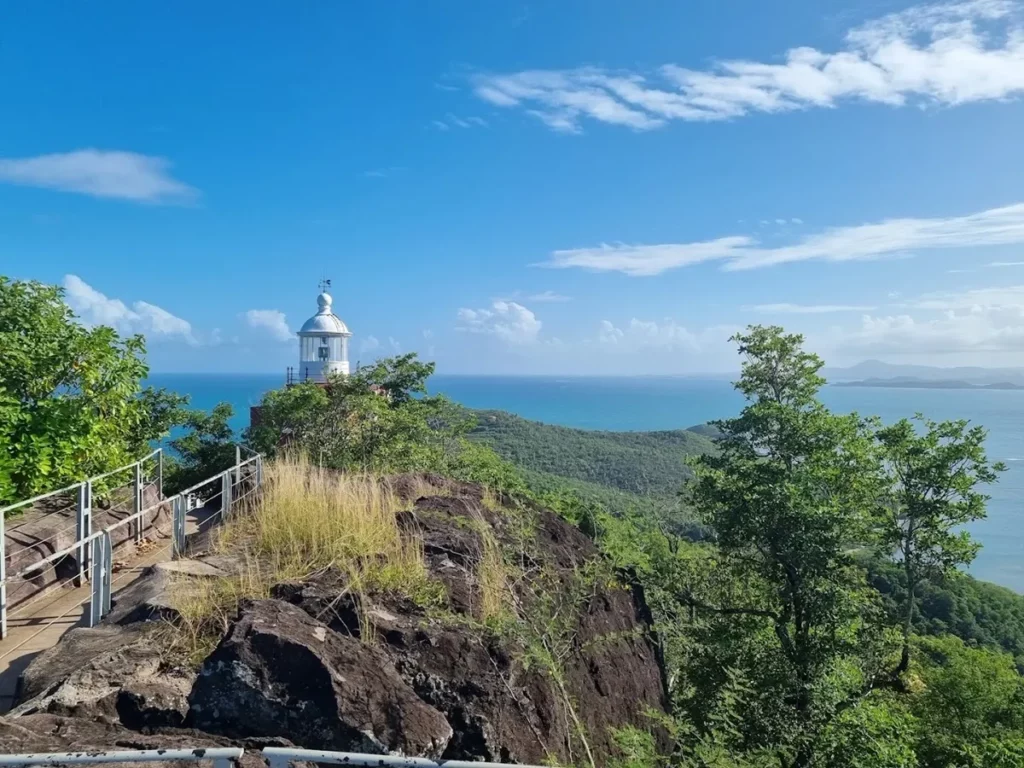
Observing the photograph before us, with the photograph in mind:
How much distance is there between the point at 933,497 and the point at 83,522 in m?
12.5

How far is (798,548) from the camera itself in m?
8.97

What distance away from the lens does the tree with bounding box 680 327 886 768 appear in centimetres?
859

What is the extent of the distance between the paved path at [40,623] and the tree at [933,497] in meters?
11.0

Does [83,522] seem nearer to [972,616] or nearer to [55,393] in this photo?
[55,393]

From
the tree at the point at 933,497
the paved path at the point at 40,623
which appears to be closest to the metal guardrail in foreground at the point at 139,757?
the paved path at the point at 40,623

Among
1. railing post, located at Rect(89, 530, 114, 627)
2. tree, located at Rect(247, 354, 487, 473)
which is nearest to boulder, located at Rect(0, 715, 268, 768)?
railing post, located at Rect(89, 530, 114, 627)

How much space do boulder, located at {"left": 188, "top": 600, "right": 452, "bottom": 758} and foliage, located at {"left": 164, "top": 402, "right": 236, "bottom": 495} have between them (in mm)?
15173

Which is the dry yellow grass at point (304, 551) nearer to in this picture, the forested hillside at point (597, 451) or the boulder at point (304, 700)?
the boulder at point (304, 700)

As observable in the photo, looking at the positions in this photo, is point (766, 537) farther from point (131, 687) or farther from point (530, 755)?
point (131, 687)

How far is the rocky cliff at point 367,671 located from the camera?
271 cm

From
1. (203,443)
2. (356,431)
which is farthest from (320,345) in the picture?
(356,431)

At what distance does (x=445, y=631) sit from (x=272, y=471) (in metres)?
3.69

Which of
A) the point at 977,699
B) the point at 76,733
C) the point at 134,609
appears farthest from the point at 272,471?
the point at 977,699

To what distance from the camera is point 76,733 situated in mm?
2447
